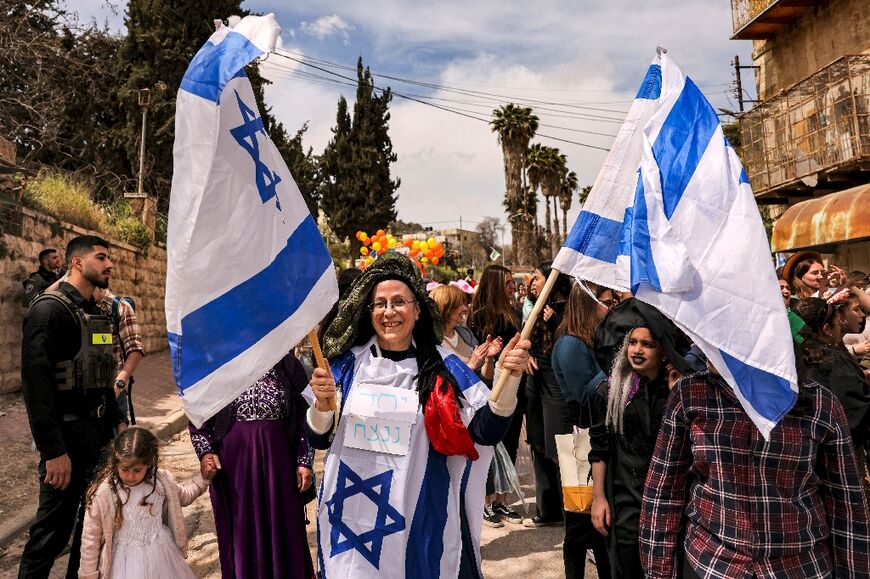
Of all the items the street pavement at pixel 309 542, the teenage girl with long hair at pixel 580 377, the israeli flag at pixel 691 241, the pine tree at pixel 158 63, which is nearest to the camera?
the israeli flag at pixel 691 241

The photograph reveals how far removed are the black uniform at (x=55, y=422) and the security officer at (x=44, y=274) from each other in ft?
16.6

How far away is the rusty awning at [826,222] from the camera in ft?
41.3

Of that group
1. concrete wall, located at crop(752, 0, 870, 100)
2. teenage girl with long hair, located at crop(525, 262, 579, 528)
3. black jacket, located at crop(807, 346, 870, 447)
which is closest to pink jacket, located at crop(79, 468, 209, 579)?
teenage girl with long hair, located at crop(525, 262, 579, 528)

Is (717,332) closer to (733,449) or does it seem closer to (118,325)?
(733,449)

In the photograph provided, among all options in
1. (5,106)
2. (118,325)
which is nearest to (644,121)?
(118,325)

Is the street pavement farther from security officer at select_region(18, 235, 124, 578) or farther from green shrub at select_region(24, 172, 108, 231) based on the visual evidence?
green shrub at select_region(24, 172, 108, 231)

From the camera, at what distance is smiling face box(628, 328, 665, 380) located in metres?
2.93

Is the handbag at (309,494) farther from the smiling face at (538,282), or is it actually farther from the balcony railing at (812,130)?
the balcony railing at (812,130)

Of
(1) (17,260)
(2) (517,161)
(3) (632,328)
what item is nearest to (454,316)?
(3) (632,328)

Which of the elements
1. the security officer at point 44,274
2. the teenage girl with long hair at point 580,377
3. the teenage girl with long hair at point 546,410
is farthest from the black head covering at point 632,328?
the security officer at point 44,274

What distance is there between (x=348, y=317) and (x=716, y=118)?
165 cm

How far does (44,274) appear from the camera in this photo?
853cm

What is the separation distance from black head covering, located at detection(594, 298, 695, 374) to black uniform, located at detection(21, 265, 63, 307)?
714cm

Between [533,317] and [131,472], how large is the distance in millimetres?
2315
